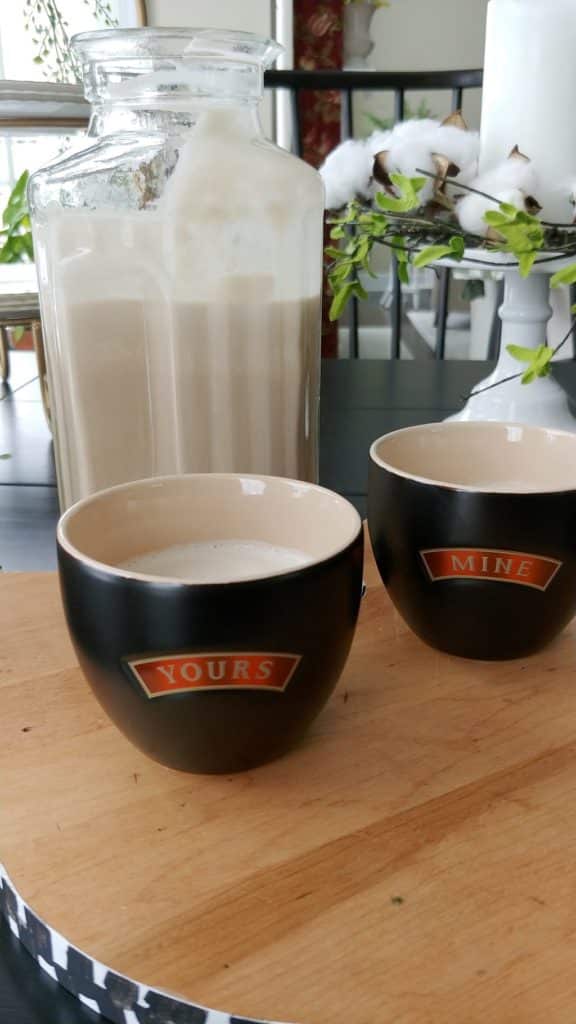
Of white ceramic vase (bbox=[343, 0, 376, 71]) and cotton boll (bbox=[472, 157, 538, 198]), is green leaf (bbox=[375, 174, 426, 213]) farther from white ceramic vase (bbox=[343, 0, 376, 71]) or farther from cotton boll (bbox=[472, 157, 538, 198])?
white ceramic vase (bbox=[343, 0, 376, 71])

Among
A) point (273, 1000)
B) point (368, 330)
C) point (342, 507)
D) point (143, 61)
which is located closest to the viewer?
point (273, 1000)

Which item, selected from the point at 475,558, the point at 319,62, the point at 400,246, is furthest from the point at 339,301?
the point at 319,62

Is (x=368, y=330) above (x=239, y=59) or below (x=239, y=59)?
below

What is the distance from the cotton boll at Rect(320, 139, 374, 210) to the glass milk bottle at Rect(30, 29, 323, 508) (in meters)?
0.21

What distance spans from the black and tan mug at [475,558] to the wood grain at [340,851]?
0.02 m

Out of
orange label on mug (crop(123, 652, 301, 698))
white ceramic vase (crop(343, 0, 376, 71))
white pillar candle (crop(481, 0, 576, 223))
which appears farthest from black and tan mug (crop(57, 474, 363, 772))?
white ceramic vase (crop(343, 0, 376, 71))

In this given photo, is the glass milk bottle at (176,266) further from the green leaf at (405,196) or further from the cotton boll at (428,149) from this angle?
the cotton boll at (428,149)

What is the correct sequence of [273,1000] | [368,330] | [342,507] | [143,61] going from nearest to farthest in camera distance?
[273,1000]
[342,507]
[143,61]
[368,330]

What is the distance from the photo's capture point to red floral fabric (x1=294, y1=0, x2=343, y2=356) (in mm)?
2982

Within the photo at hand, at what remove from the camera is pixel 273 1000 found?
0.72 ft

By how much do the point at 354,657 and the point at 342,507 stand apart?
94mm

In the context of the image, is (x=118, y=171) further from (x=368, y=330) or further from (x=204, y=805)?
(x=368, y=330)

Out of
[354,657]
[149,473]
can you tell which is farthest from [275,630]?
[149,473]

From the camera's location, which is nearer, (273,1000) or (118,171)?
(273,1000)
